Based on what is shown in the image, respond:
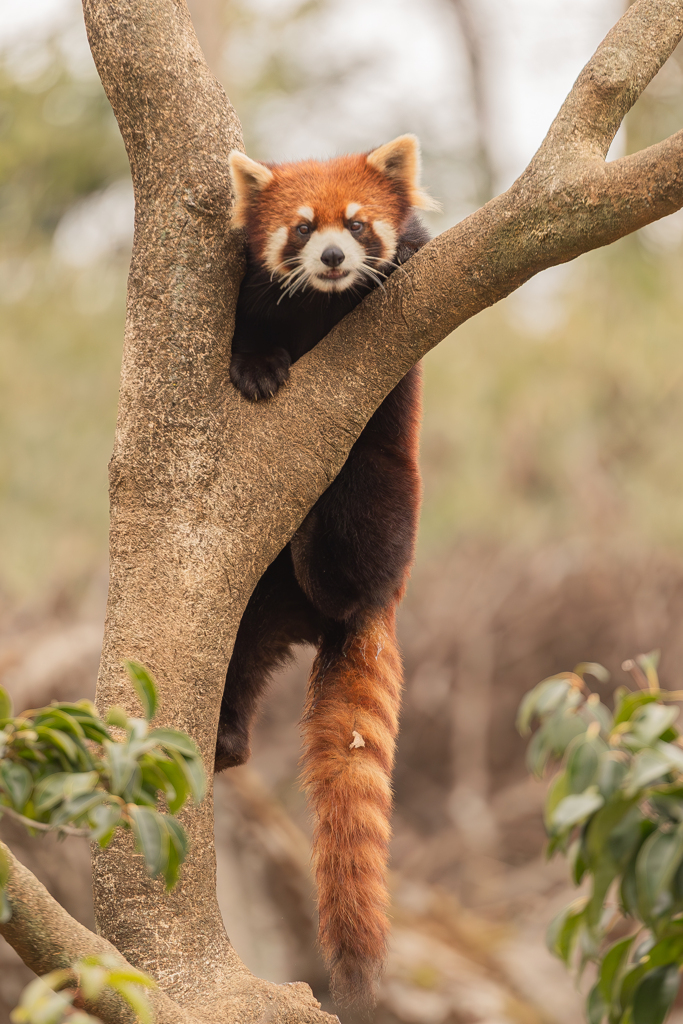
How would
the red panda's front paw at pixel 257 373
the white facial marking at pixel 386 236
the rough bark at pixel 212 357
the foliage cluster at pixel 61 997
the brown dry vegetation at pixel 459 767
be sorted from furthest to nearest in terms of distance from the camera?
the brown dry vegetation at pixel 459 767
the white facial marking at pixel 386 236
the red panda's front paw at pixel 257 373
the rough bark at pixel 212 357
the foliage cluster at pixel 61 997

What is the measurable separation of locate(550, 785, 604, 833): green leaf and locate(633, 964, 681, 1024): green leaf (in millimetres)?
243

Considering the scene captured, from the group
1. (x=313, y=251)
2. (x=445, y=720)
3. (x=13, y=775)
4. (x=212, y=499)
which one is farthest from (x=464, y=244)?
(x=445, y=720)

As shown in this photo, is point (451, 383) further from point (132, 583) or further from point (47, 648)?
point (132, 583)

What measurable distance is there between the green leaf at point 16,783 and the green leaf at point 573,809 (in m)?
0.57

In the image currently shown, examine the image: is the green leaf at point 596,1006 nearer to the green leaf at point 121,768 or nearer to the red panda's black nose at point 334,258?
the green leaf at point 121,768

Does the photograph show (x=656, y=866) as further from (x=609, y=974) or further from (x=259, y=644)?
(x=259, y=644)

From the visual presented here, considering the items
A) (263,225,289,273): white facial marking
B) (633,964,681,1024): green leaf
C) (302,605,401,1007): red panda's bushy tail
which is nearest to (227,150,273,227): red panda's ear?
(263,225,289,273): white facial marking

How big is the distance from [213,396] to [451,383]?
419 cm

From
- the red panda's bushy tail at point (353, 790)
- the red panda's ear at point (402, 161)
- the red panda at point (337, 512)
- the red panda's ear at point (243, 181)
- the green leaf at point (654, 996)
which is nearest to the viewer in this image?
the green leaf at point (654, 996)

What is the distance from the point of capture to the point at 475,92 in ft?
24.3

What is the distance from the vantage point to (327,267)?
92.7 inches

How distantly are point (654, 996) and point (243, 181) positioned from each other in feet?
6.21

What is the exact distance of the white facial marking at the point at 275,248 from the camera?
2.38m

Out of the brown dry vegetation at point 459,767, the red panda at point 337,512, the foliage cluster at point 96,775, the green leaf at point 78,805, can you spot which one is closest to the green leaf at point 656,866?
the foliage cluster at point 96,775
